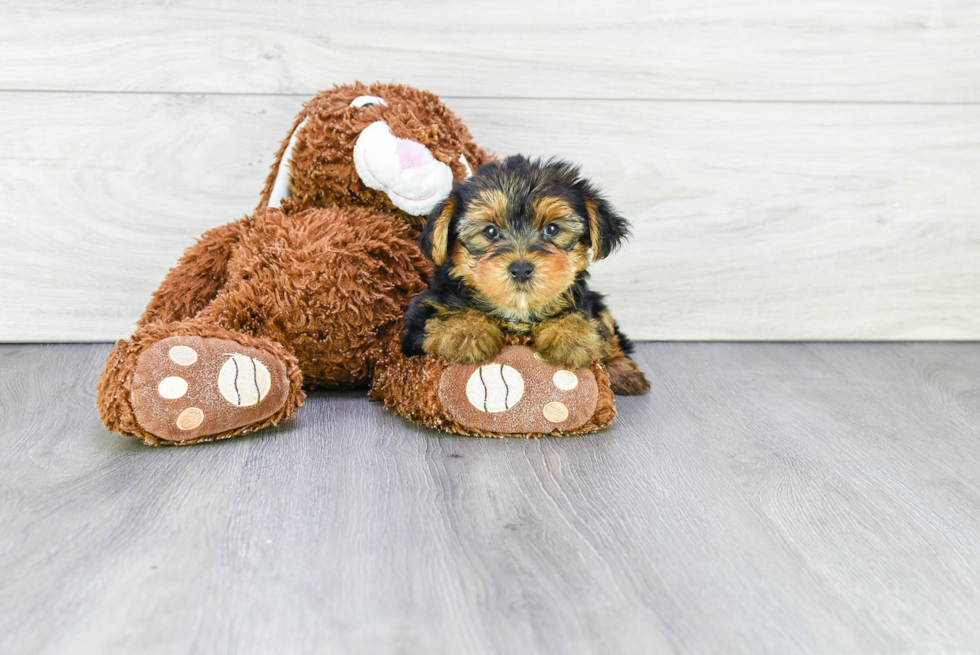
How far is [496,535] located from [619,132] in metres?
1.59

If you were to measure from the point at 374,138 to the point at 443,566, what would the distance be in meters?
1.11

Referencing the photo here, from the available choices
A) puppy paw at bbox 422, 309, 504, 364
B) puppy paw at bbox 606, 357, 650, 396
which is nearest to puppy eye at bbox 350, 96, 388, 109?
puppy paw at bbox 422, 309, 504, 364

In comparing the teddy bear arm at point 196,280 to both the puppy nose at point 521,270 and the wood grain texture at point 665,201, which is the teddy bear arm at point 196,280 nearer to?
the wood grain texture at point 665,201

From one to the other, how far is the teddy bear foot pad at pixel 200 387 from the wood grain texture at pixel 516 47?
107 cm

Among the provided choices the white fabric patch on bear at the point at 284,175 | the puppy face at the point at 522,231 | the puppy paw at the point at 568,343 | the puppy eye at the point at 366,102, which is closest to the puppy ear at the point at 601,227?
the puppy face at the point at 522,231

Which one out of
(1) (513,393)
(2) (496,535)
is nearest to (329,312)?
(1) (513,393)

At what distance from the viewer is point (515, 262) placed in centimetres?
166

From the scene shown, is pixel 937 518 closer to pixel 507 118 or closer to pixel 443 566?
pixel 443 566

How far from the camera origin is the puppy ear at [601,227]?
174 centimetres

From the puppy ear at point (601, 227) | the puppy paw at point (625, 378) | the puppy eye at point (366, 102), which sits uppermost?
the puppy eye at point (366, 102)

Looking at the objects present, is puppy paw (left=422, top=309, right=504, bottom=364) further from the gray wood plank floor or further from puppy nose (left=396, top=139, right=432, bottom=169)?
puppy nose (left=396, top=139, right=432, bottom=169)

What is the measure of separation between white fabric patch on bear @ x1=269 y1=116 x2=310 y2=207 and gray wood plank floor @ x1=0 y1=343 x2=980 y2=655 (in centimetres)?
55

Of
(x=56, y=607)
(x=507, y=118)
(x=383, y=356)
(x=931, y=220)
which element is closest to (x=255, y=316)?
(x=383, y=356)

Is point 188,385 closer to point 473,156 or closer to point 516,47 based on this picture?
point 473,156
